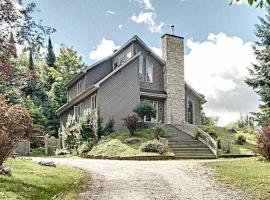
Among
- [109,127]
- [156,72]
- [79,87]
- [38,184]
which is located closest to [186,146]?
[109,127]

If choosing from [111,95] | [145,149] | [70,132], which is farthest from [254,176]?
[70,132]

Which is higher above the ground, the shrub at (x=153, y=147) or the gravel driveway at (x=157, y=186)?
the shrub at (x=153, y=147)

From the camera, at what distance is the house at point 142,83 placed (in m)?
30.1

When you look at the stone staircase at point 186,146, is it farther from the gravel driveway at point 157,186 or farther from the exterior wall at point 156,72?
the gravel driveway at point 157,186

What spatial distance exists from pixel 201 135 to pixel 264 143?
10512 mm

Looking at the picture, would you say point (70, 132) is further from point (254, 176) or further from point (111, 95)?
point (254, 176)

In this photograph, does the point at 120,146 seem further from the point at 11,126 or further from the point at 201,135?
the point at 11,126

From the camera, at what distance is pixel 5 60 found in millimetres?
10359

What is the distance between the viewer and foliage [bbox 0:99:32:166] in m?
10.5

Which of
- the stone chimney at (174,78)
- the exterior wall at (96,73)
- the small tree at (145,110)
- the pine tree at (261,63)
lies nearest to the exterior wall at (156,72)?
the stone chimney at (174,78)

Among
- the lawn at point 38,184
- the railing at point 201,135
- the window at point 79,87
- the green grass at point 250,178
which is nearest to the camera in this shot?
the lawn at point 38,184

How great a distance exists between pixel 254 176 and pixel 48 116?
1467 inches

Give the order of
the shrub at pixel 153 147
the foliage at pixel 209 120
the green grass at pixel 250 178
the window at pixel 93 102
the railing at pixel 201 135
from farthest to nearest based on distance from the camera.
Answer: the foliage at pixel 209 120 → the window at pixel 93 102 → the railing at pixel 201 135 → the shrub at pixel 153 147 → the green grass at pixel 250 178

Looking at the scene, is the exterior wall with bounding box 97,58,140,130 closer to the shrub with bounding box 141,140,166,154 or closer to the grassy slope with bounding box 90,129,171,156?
the grassy slope with bounding box 90,129,171,156
